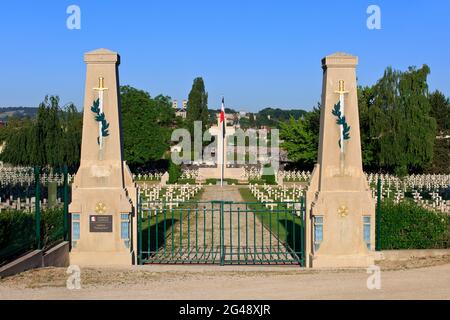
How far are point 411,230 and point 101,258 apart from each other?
724 cm

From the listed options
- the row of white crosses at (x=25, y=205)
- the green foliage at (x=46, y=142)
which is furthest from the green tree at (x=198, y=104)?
the row of white crosses at (x=25, y=205)

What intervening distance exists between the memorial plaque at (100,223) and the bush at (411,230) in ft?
20.7

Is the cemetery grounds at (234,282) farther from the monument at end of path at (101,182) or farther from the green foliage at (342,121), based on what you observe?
the green foliage at (342,121)

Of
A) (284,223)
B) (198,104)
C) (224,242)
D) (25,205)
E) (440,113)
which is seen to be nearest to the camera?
(224,242)

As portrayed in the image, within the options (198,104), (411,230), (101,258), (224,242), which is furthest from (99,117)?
(198,104)

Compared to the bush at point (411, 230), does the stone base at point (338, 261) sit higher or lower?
lower

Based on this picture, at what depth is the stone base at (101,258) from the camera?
458 inches

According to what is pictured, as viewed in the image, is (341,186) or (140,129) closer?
(341,186)

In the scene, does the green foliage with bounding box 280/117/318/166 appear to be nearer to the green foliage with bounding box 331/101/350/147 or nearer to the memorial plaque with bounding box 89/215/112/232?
the green foliage with bounding box 331/101/350/147

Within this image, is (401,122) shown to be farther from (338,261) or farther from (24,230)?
(24,230)

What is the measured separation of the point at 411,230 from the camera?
1268 cm

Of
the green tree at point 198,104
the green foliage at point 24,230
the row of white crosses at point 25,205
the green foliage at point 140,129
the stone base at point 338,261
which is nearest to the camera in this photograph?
the green foliage at point 24,230

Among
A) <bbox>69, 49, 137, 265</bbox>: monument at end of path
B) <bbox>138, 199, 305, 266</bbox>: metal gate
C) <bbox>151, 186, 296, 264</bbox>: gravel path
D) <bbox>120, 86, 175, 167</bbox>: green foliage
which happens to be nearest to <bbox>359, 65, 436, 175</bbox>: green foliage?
<bbox>120, 86, 175, 167</bbox>: green foliage

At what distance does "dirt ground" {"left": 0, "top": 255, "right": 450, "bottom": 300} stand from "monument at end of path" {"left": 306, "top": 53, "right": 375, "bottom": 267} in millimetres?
852
